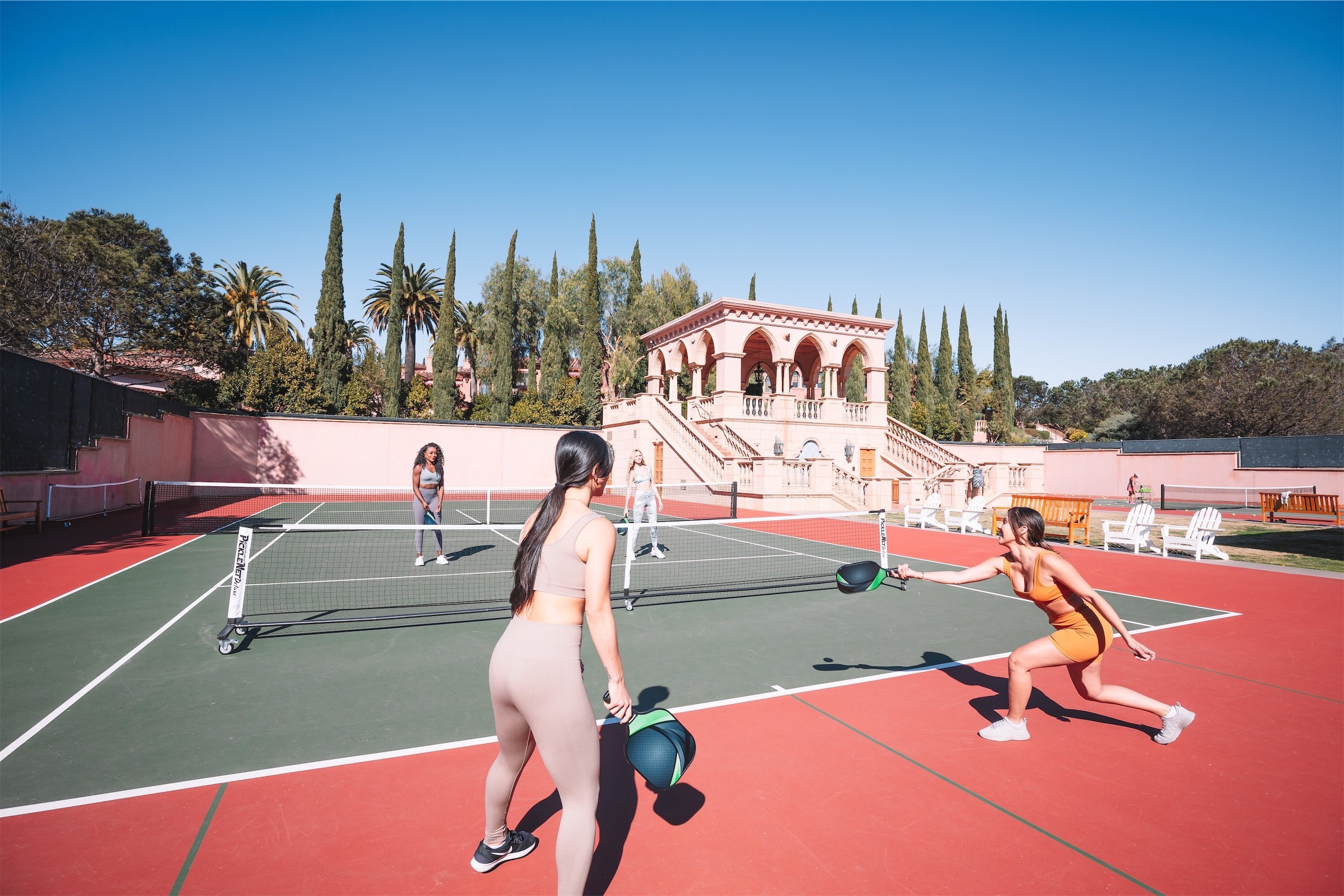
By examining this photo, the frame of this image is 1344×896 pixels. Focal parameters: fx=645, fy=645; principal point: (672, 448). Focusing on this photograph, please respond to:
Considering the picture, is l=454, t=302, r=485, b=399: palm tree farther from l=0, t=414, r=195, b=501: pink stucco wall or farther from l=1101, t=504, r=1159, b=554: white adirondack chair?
l=1101, t=504, r=1159, b=554: white adirondack chair

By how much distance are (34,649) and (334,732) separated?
4168mm

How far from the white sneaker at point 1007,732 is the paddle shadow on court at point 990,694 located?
0.67 ft

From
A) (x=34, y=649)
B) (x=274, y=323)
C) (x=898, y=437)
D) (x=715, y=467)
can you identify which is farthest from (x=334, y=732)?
(x=274, y=323)

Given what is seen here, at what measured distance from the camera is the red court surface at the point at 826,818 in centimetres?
301

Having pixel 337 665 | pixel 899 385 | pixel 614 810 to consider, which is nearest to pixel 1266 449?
pixel 899 385

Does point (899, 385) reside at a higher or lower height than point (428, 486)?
higher

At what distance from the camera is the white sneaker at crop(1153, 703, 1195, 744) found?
4.38 metres

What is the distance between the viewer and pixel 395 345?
44719 millimetres

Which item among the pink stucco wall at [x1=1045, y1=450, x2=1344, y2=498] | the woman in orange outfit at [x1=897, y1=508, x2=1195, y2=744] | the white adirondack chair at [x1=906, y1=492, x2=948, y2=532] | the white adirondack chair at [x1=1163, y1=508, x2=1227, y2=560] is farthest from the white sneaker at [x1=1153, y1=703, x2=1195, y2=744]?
the pink stucco wall at [x1=1045, y1=450, x2=1344, y2=498]

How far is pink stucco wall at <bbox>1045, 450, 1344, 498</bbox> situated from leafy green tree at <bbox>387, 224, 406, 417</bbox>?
42.7 metres

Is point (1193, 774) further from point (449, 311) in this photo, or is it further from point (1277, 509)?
point (449, 311)

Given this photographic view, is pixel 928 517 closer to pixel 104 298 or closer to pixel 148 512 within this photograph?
pixel 148 512

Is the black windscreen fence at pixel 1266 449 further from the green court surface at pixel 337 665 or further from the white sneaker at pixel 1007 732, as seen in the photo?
the white sneaker at pixel 1007 732

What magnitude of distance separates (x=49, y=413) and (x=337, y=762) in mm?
17065
